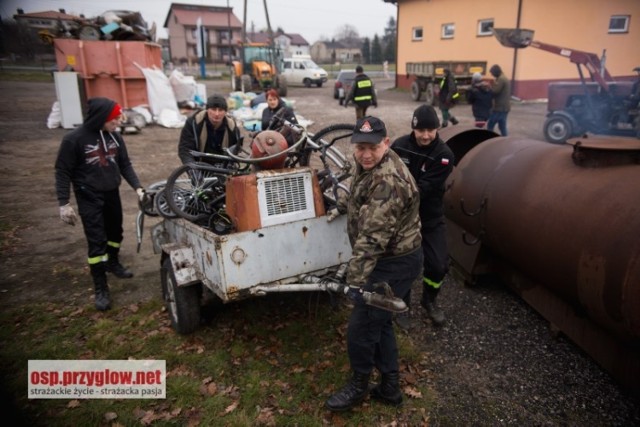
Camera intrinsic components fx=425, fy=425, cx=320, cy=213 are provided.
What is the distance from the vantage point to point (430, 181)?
365cm

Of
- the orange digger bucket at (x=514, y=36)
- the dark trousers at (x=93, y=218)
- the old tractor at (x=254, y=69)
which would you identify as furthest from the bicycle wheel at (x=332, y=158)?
the old tractor at (x=254, y=69)

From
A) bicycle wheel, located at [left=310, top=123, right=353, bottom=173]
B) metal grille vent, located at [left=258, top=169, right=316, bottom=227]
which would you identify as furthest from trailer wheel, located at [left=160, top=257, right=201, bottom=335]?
bicycle wheel, located at [left=310, top=123, right=353, bottom=173]

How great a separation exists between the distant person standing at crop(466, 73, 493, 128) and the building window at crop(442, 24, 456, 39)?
43.4ft

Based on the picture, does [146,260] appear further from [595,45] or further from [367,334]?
[595,45]

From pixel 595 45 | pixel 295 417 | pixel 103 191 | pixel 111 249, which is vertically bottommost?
pixel 295 417

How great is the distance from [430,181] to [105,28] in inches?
578

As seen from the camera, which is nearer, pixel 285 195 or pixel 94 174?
pixel 285 195

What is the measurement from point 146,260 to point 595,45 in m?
21.6

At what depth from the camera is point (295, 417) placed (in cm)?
296

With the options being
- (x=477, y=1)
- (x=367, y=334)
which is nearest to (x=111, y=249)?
(x=367, y=334)

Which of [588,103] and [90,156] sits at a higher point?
[588,103]

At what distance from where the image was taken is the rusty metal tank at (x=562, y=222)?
2.74 meters

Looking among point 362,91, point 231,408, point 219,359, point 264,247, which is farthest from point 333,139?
point 362,91

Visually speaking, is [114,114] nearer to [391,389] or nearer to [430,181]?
[430,181]
